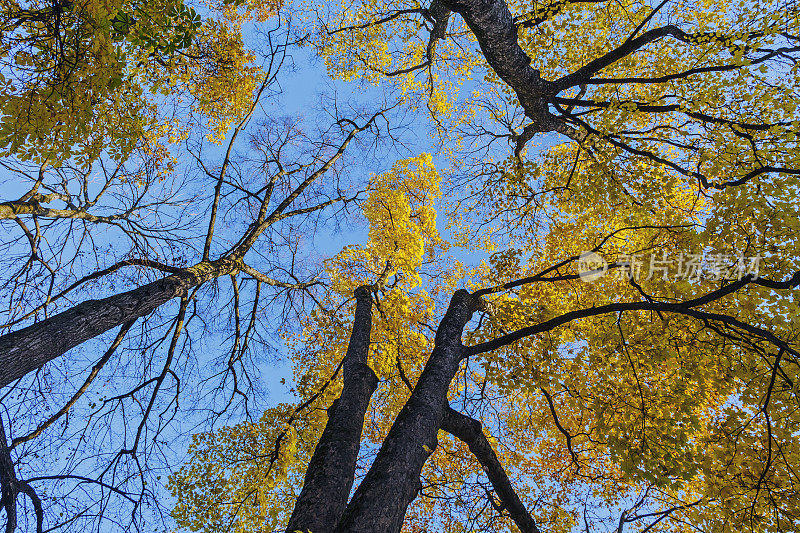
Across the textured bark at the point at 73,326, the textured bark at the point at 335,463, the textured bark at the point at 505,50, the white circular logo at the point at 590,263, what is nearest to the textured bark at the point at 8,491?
the textured bark at the point at 73,326

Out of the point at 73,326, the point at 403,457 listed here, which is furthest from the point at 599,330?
the point at 73,326

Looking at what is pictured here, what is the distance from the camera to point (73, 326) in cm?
378

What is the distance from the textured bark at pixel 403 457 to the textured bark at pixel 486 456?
0.32 m

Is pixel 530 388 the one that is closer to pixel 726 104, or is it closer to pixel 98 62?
pixel 726 104

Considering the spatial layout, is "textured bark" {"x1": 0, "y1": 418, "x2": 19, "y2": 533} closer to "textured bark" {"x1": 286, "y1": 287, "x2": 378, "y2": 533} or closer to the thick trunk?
"textured bark" {"x1": 286, "y1": 287, "x2": 378, "y2": 533}

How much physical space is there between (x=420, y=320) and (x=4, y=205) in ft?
23.5

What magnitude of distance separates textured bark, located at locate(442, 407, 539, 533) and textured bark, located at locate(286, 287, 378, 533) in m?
1.11

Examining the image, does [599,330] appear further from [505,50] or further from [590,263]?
[505,50]

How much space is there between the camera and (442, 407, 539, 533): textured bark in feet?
14.4

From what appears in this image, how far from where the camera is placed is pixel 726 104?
15.6 ft

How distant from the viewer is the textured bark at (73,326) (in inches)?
127

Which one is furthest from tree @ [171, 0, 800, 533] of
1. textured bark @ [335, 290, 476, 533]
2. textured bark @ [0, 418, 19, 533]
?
textured bark @ [0, 418, 19, 533]

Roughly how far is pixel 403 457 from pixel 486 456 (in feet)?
6.90

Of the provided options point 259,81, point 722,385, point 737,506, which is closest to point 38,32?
point 259,81
